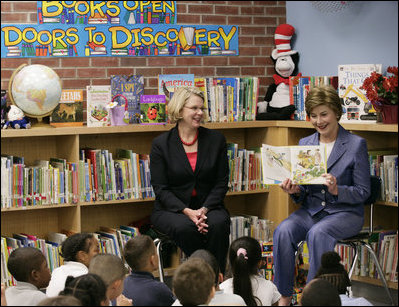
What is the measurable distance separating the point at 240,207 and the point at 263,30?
1437 mm

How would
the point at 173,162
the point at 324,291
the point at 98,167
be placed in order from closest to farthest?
the point at 324,291, the point at 173,162, the point at 98,167

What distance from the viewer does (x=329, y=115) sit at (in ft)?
13.2

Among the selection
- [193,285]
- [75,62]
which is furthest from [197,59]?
[193,285]

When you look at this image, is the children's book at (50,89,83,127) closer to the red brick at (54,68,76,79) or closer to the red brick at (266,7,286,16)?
the red brick at (54,68,76,79)

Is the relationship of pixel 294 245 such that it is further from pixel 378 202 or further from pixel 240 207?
pixel 240 207

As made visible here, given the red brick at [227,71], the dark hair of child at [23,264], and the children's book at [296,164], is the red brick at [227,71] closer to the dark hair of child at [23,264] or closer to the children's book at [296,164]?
the children's book at [296,164]

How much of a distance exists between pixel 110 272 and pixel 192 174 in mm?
1427

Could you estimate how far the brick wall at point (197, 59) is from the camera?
15.9ft

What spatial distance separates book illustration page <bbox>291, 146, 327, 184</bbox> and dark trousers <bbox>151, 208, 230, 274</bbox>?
576mm

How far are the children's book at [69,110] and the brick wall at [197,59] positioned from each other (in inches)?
11.6

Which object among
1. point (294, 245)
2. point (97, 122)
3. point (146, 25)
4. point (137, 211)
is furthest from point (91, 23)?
point (294, 245)

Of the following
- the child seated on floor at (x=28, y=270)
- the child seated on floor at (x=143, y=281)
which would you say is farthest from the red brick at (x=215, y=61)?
the child seated on floor at (x=28, y=270)

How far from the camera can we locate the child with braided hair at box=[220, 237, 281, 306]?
3.22m

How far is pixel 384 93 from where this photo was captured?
4.09m
